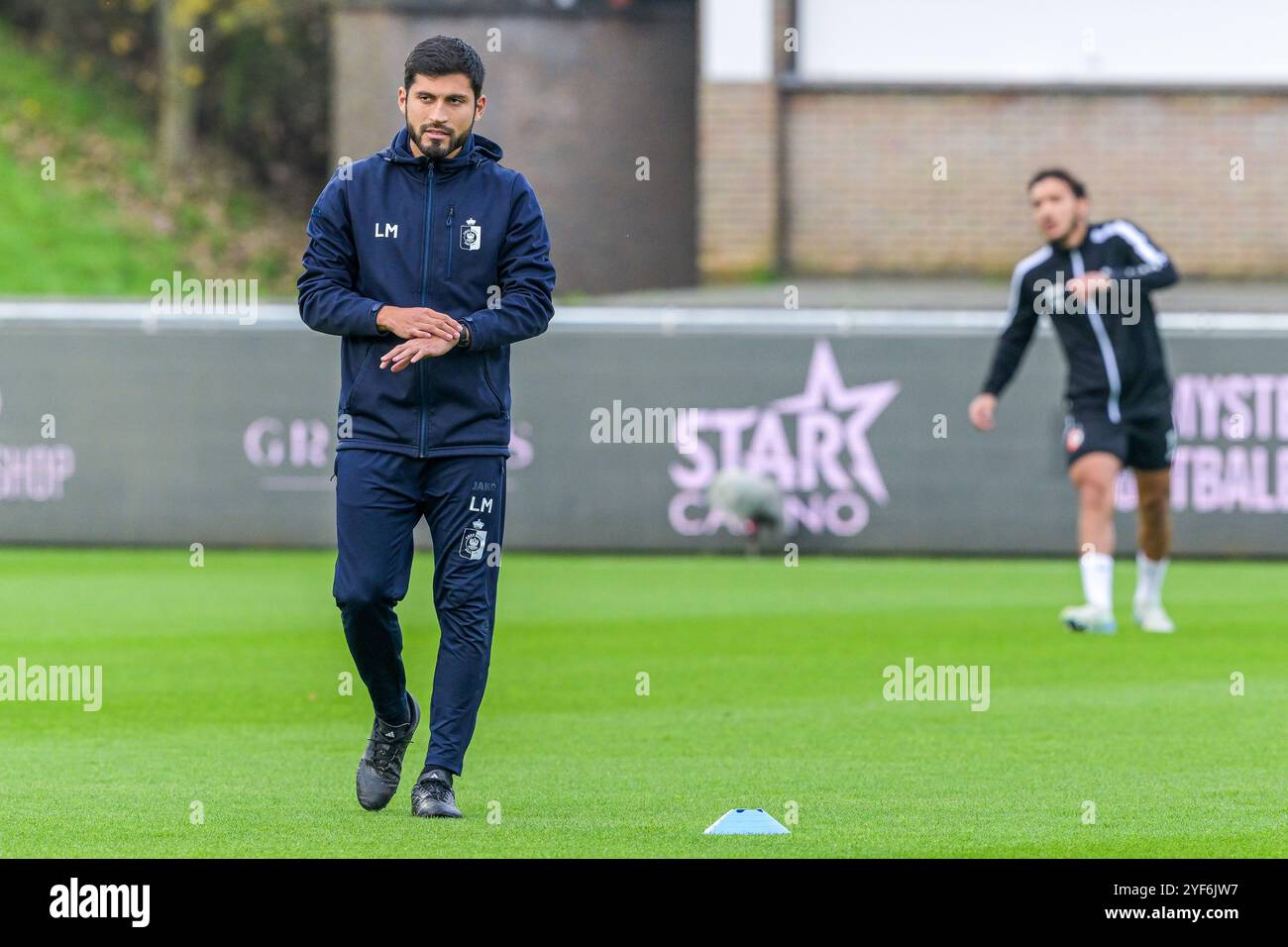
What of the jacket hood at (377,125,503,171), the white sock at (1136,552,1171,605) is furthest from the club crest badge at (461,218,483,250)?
the white sock at (1136,552,1171,605)

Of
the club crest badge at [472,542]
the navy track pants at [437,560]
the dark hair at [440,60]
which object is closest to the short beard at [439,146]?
the dark hair at [440,60]

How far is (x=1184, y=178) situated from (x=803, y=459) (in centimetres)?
722

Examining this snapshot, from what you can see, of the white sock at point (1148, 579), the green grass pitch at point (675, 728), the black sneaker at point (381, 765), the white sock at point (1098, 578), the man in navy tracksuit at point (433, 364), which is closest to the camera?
the green grass pitch at point (675, 728)

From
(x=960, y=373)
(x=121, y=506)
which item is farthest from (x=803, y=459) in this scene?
(x=121, y=506)

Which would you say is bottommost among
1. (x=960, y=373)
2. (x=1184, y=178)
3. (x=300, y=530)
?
(x=300, y=530)

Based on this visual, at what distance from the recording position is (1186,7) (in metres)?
23.6

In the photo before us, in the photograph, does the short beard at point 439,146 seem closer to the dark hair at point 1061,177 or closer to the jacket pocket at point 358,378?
the jacket pocket at point 358,378

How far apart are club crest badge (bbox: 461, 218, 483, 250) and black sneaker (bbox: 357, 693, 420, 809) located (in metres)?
1.29

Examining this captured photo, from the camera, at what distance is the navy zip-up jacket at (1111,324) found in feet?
39.6

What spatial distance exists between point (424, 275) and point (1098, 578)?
20.7 feet

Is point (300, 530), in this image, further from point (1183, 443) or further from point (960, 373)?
point (1183, 443)

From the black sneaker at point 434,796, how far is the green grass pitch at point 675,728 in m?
0.08

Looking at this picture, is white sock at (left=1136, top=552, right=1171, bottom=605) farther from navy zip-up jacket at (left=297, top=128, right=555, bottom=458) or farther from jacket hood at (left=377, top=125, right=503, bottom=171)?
jacket hood at (left=377, top=125, right=503, bottom=171)
